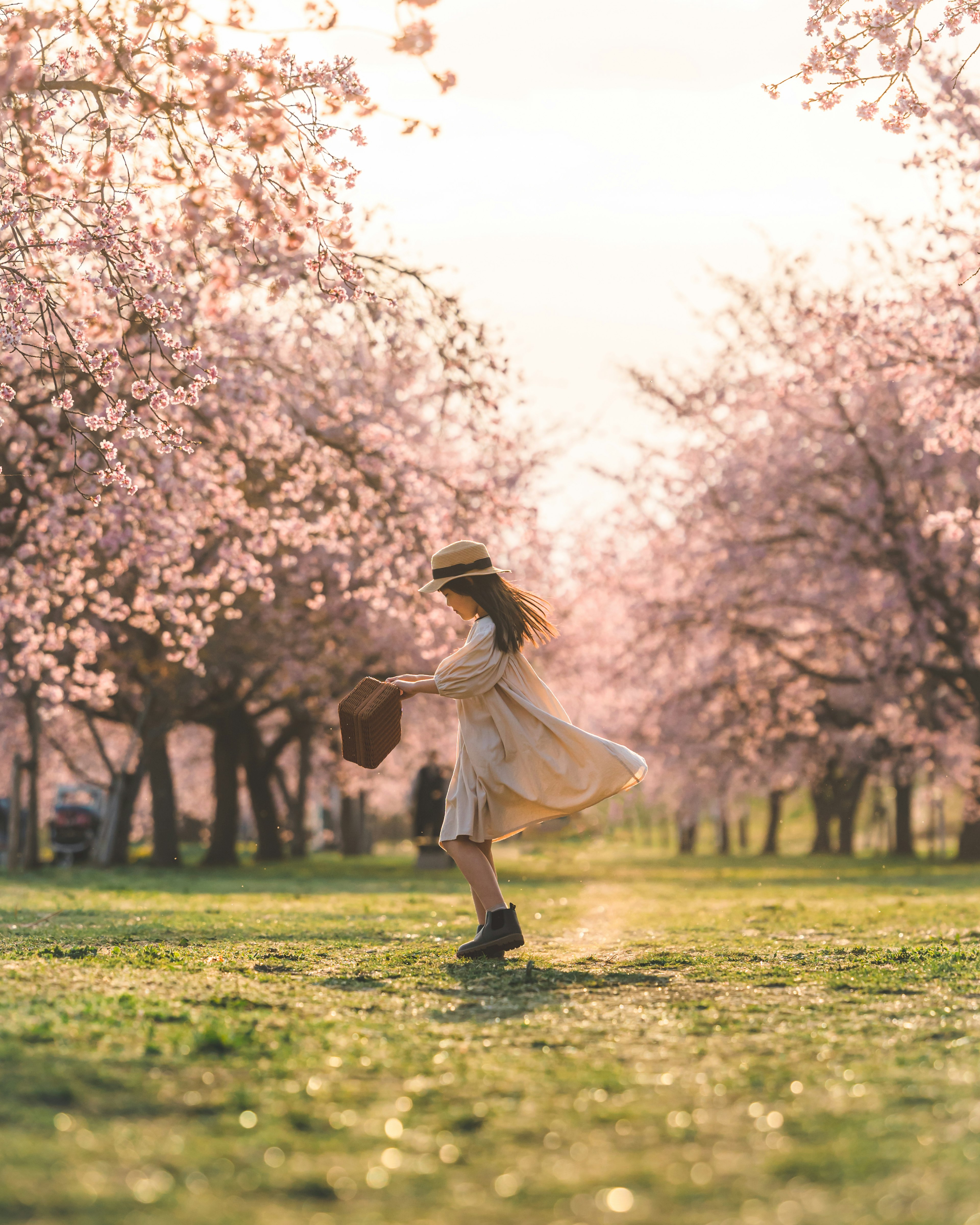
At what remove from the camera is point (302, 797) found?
38625 mm

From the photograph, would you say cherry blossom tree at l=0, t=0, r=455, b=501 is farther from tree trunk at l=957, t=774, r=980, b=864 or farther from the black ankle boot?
tree trunk at l=957, t=774, r=980, b=864

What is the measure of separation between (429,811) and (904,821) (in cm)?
1705

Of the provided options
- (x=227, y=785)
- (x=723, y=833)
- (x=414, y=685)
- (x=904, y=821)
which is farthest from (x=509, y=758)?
(x=723, y=833)

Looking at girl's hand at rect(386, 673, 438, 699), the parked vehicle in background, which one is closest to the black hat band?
girl's hand at rect(386, 673, 438, 699)

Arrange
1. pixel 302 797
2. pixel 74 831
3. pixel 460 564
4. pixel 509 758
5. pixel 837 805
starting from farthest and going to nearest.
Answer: pixel 837 805, pixel 74 831, pixel 302 797, pixel 460 564, pixel 509 758

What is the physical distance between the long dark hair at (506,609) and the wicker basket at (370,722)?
618mm

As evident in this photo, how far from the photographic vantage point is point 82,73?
952 cm

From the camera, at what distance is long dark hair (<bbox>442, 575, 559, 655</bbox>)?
755 centimetres

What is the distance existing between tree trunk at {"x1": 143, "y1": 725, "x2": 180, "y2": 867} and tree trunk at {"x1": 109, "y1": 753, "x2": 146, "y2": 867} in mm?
287

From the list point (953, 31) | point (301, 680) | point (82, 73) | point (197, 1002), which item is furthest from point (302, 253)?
point (301, 680)

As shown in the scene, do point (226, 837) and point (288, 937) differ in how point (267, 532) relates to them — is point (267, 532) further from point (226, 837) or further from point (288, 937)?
point (226, 837)

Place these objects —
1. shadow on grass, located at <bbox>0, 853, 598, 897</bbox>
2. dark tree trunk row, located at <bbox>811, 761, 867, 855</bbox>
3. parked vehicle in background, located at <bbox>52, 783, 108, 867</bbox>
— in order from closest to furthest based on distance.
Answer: shadow on grass, located at <bbox>0, 853, 598, 897</bbox> → parked vehicle in background, located at <bbox>52, 783, 108, 867</bbox> → dark tree trunk row, located at <bbox>811, 761, 867, 855</bbox>

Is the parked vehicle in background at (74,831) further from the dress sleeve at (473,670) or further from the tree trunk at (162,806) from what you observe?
the dress sleeve at (473,670)

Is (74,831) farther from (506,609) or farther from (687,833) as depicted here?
(506,609)
